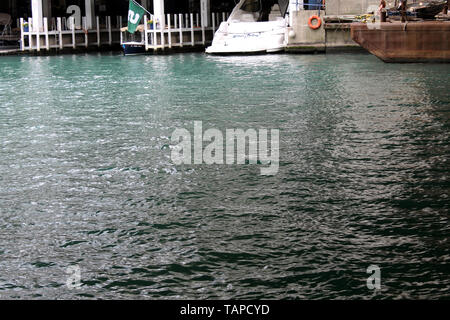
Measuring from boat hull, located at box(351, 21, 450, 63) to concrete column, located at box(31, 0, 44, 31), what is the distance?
21577mm

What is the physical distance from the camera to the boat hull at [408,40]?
94.1 feet

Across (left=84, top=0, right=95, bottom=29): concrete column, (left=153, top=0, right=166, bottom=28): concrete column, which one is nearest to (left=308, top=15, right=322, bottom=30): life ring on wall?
(left=153, top=0, right=166, bottom=28): concrete column

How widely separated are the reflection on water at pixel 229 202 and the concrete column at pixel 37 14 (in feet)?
81.9

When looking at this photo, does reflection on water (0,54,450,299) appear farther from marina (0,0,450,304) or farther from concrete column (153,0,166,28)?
concrete column (153,0,166,28)

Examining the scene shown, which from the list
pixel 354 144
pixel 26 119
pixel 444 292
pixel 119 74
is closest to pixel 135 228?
pixel 444 292

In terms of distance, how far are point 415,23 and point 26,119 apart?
56.2 ft

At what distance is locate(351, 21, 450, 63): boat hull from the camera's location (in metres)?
28.7

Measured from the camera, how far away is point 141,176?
1147 centimetres

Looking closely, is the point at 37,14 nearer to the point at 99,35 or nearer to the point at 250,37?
the point at 99,35

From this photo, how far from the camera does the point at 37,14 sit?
43.8 metres

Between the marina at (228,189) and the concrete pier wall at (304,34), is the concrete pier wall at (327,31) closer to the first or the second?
the concrete pier wall at (304,34)

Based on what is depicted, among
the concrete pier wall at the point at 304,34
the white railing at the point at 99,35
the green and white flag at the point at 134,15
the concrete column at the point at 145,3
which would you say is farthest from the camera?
the concrete column at the point at 145,3

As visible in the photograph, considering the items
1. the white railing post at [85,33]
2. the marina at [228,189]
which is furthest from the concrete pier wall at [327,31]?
the white railing post at [85,33]

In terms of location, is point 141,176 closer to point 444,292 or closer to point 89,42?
point 444,292
